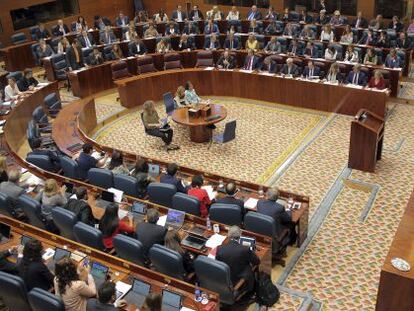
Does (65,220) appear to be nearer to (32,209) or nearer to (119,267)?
(32,209)

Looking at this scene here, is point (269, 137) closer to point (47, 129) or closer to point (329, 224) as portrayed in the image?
point (329, 224)

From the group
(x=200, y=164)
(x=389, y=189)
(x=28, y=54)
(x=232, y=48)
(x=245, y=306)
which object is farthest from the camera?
(x=28, y=54)

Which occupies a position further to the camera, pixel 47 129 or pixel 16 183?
pixel 47 129

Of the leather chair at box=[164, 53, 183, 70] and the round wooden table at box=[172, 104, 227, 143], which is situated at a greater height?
the leather chair at box=[164, 53, 183, 70]

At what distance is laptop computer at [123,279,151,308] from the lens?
6.23 meters

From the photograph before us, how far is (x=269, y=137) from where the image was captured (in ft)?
42.4

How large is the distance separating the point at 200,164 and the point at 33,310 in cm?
621

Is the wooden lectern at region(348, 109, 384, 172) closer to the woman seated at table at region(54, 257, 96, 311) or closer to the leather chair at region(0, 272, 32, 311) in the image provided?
the woman seated at table at region(54, 257, 96, 311)

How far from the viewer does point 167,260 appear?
22.2 feet

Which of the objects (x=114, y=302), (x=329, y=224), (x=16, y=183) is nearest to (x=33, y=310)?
(x=114, y=302)

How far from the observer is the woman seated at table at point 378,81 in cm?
1328

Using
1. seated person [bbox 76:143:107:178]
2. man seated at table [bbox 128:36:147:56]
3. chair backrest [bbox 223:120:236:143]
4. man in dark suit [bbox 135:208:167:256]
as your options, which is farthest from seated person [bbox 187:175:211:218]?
man seated at table [bbox 128:36:147:56]

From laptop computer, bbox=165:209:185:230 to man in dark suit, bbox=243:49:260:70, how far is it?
854 cm

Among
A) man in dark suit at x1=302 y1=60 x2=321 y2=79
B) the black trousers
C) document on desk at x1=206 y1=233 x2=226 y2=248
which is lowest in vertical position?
the black trousers
